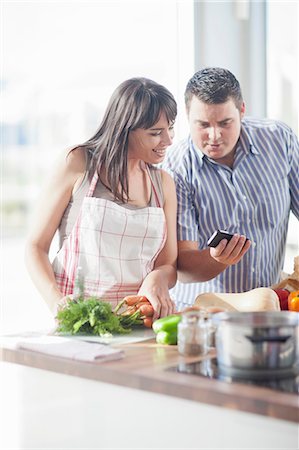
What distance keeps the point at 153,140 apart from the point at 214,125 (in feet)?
1.10

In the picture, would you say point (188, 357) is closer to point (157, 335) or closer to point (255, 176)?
point (157, 335)

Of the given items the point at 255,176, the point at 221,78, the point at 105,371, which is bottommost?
the point at 105,371

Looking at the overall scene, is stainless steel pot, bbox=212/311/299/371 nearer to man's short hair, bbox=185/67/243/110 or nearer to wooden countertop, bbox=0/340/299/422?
wooden countertop, bbox=0/340/299/422

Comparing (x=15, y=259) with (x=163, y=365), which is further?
(x=15, y=259)

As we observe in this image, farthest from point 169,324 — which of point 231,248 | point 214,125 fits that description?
point 214,125

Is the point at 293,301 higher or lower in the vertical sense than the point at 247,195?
lower

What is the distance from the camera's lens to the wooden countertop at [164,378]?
165cm

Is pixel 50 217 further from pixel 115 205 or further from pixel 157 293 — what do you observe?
pixel 157 293

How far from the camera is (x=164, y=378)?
1.83 metres

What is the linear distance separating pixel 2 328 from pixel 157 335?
5.23 feet

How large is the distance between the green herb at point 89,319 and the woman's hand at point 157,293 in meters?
0.19

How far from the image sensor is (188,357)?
2.08 metres

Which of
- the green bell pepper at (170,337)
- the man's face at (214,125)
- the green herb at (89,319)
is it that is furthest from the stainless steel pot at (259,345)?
the man's face at (214,125)

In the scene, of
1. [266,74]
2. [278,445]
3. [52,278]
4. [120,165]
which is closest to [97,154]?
[120,165]
